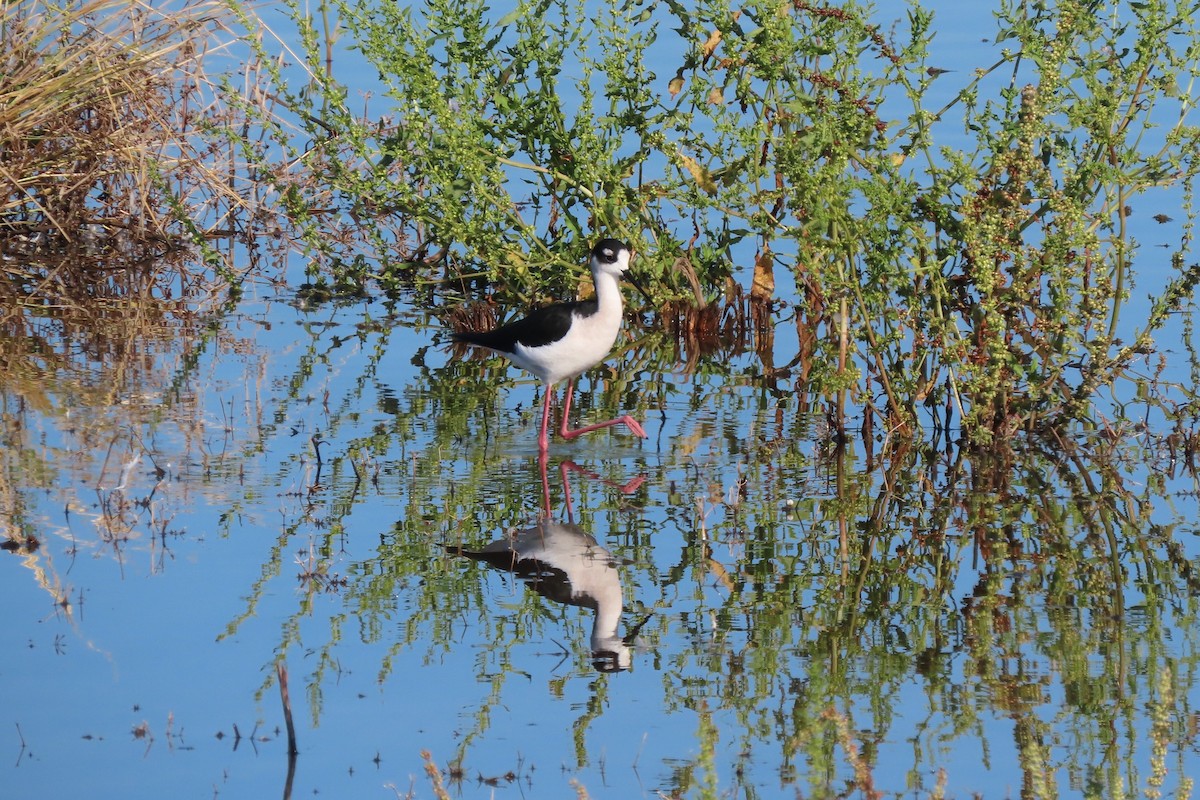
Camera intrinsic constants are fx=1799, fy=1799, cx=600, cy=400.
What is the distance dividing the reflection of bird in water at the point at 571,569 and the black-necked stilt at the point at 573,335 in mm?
1286

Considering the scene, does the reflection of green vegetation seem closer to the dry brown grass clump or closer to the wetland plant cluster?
the wetland plant cluster

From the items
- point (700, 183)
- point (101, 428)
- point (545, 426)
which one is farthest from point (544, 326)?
point (101, 428)

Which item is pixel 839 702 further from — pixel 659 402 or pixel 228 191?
pixel 228 191

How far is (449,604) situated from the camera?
6152mm

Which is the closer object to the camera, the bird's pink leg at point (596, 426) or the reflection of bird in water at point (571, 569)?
the reflection of bird in water at point (571, 569)

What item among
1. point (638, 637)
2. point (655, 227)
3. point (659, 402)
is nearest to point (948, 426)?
point (659, 402)

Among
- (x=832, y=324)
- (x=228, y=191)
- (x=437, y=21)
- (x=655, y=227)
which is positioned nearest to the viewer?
(x=832, y=324)

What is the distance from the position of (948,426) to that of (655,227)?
230cm

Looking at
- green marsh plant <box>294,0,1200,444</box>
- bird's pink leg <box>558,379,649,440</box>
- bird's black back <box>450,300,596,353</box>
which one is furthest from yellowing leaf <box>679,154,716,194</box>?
bird's pink leg <box>558,379,649,440</box>

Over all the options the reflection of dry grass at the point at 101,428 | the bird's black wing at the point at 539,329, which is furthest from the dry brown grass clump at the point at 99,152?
the bird's black wing at the point at 539,329

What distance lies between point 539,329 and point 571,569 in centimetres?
212

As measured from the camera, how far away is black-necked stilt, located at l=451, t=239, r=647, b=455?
27.5 ft

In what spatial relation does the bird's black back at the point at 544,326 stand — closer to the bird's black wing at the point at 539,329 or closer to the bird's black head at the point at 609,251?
the bird's black wing at the point at 539,329

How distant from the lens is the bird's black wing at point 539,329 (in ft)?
27.6
